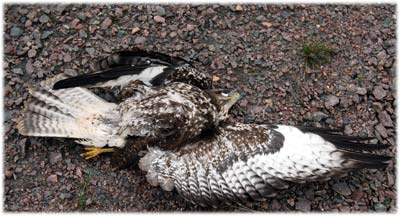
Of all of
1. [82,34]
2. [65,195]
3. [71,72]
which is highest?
[82,34]

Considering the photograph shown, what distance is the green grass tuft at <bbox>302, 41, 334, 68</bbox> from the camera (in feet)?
15.4

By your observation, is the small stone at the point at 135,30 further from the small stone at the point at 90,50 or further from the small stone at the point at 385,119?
the small stone at the point at 385,119

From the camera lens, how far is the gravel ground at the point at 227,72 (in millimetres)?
4168

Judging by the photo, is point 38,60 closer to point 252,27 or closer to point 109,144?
point 109,144

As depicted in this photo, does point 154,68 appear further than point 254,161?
Yes

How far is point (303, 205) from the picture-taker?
4.16 meters

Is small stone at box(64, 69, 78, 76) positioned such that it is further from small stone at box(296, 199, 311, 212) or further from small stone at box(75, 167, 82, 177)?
small stone at box(296, 199, 311, 212)

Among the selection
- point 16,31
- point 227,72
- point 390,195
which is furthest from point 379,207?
point 16,31

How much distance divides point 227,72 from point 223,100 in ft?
1.57

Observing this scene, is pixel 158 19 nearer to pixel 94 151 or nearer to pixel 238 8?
pixel 238 8

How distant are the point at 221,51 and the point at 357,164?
5.50 ft

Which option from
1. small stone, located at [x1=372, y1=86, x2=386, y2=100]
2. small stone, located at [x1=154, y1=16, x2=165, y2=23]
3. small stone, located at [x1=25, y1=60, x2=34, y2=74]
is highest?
small stone, located at [x1=154, y1=16, x2=165, y2=23]

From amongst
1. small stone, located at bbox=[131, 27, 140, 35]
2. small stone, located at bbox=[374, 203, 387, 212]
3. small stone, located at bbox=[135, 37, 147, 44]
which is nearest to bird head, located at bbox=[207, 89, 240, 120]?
small stone, located at bbox=[135, 37, 147, 44]

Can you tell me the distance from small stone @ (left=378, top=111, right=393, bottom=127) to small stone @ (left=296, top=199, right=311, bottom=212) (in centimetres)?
102
